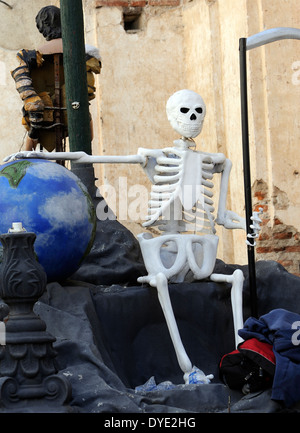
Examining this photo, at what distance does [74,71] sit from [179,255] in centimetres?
184

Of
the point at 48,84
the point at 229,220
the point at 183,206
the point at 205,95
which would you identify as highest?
the point at 48,84

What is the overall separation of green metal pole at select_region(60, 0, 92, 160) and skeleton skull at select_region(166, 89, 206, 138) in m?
1.05

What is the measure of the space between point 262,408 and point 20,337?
1.20 metres

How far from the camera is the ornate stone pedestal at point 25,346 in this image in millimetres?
5328

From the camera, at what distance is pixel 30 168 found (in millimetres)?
6723

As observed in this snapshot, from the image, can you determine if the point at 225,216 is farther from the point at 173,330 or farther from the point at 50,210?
the point at 50,210

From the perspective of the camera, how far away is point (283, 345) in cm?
548

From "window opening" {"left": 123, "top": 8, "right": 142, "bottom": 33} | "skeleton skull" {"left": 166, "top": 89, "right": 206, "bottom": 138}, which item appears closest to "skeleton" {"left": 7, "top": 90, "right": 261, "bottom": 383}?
"skeleton skull" {"left": 166, "top": 89, "right": 206, "bottom": 138}

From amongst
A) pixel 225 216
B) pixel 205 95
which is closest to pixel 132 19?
pixel 205 95

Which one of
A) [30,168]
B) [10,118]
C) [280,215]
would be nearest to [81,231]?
[30,168]

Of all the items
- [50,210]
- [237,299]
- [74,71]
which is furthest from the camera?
[74,71]

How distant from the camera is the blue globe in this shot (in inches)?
258

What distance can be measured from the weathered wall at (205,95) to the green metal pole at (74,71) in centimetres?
274

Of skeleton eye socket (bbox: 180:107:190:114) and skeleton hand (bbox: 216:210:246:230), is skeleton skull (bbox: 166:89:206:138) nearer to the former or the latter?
skeleton eye socket (bbox: 180:107:190:114)
